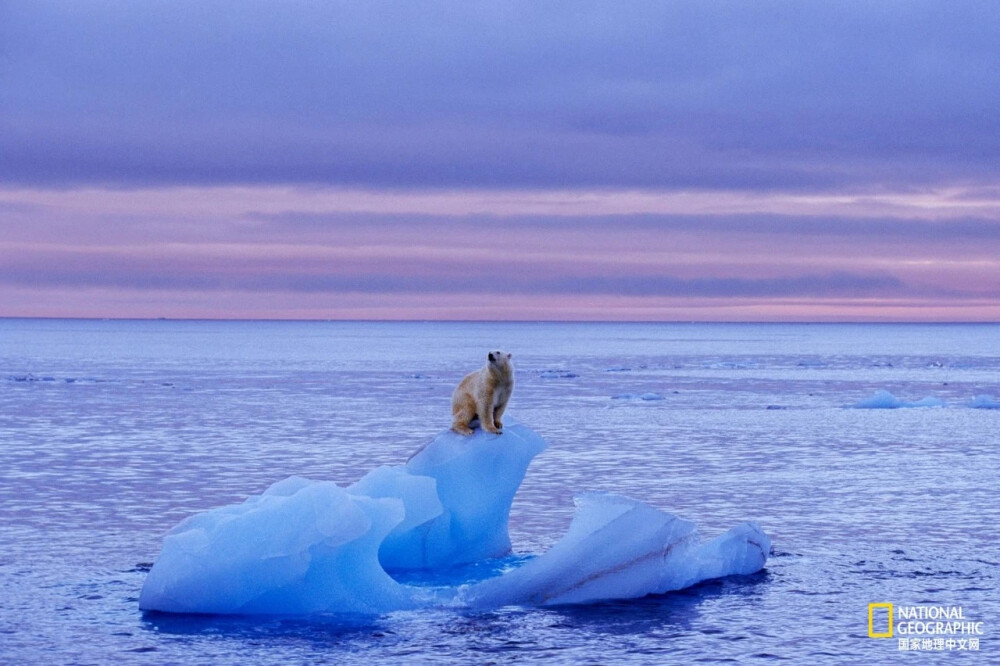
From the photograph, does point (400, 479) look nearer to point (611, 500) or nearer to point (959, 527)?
point (611, 500)

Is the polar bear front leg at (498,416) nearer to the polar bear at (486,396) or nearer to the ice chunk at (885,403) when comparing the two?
the polar bear at (486,396)

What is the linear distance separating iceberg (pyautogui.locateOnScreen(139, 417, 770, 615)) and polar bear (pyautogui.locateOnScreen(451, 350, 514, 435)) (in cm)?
17

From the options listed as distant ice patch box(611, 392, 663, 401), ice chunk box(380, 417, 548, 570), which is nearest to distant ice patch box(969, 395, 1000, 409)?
distant ice patch box(611, 392, 663, 401)

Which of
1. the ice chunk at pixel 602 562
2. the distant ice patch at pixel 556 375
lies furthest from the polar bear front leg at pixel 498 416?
A: the distant ice patch at pixel 556 375

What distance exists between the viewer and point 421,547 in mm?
14203

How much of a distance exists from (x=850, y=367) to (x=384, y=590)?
6824 centimetres

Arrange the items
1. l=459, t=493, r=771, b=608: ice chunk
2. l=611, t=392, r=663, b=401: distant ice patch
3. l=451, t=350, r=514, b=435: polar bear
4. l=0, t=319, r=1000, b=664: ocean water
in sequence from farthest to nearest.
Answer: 1. l=611, t=392, r=663, b=401: distant ice patch
2. l=451, t=350, r=514, b=435: polar bear
3. l=459, t=493, r=771, b=608: ice chunk
4. l=0, t=319, r=1000, b=664: ocean water

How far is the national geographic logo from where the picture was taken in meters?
11.3

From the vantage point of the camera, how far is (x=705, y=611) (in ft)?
40.7

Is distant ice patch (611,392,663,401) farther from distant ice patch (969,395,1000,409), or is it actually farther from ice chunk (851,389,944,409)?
distant ice patch (969,395,1000,409)

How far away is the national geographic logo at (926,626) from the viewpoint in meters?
11.3

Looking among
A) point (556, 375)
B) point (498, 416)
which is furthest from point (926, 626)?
point (556, 375)

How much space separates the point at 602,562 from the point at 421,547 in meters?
2.48

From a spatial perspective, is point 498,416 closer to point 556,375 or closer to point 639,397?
point 639,397
